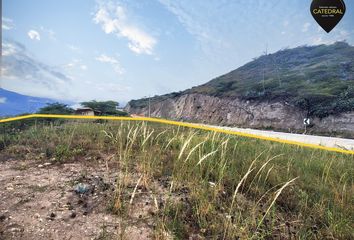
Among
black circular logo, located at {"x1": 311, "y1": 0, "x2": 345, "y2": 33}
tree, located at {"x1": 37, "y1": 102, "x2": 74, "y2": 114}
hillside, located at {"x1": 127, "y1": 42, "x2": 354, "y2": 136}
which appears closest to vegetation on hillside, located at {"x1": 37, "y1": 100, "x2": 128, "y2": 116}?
tree, located at {"x1": 37, "y1": 102, "x2": 74, "y2": 114}

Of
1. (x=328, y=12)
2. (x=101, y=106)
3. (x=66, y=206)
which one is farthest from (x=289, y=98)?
(x=66, y=206)

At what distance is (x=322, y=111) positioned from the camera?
96.9 ft

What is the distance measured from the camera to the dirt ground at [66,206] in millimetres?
3637

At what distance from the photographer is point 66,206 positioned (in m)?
4.29

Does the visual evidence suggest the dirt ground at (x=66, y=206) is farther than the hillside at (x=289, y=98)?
No

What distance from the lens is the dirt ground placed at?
11.9 ft

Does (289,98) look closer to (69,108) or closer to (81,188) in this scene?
(69,108)

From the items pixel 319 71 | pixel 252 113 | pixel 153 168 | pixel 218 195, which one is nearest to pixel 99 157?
pixel 153 168

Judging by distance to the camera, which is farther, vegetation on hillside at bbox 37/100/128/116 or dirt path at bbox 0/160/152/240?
vegetation on hillside at bbox 37/100/128/116

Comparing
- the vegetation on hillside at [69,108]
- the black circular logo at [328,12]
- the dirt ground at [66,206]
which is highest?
the black circular logo at [328,12]

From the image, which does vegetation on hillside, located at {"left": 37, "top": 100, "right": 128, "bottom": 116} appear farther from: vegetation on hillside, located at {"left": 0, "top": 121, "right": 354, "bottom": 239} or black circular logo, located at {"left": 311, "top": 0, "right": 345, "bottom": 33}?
black circular logo, located at {"left": 311, "top": 0, "right": 345, "bottom": 33}

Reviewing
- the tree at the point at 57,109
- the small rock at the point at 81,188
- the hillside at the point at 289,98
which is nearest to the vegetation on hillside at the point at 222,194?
the small rock at the point at 81,188

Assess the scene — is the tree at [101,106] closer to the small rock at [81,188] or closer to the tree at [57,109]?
the tree at [57,109]

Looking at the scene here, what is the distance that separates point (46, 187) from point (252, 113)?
34.5 m
